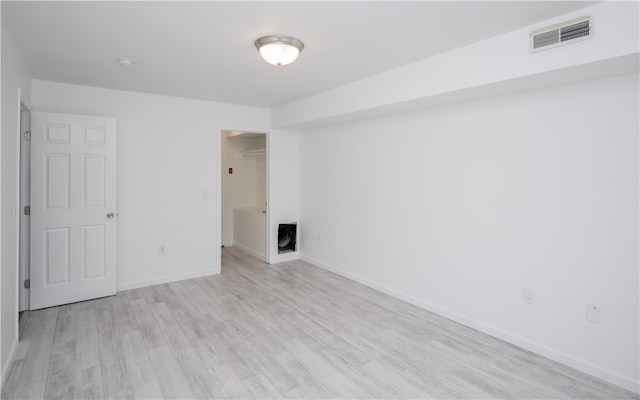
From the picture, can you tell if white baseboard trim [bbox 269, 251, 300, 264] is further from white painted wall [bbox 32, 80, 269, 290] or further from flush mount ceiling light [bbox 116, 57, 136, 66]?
flush mount ceiling light [bbox 116, 57, 136, 66]

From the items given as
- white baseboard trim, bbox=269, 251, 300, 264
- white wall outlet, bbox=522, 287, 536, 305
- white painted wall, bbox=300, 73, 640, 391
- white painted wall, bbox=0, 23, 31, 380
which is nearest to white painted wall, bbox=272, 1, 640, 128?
white painted wall, bbox=300, 73, 640, 391

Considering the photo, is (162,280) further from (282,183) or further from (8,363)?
(282,183)

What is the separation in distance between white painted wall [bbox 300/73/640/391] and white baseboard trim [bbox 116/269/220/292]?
2.19 meters

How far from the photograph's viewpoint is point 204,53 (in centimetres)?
296

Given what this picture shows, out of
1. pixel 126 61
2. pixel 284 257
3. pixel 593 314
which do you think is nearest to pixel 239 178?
pixel 284 257

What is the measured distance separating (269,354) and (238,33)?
2423 millimetres

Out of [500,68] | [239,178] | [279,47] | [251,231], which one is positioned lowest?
[251,231]

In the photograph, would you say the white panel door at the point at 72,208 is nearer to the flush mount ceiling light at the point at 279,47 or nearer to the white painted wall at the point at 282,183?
the white painted wall at the point at 282,183

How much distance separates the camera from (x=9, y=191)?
2.58 metres

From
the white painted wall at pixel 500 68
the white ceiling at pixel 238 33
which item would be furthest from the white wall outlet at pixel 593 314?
the white ceiling at pixel 238 33

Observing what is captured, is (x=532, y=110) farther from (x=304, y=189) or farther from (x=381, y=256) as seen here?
(x=304, y=189)

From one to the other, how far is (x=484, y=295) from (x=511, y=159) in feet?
4.01

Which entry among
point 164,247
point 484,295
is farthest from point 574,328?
point 164,247

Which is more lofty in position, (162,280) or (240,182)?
(240,182)
